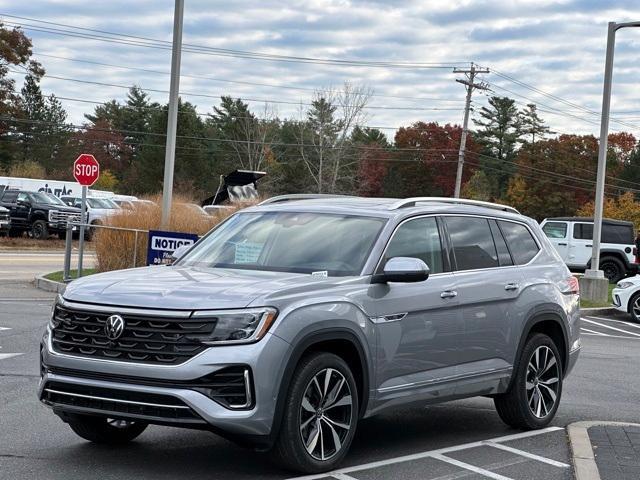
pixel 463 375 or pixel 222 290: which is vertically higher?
pixel 222 290

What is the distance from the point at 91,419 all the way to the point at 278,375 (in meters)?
1.68

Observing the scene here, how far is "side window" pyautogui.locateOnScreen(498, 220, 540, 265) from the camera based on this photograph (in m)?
8.74

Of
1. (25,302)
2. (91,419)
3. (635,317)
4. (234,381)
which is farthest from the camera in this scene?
(635,317)

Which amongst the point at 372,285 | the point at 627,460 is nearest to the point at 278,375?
the point at 372,285

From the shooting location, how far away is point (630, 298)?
72.7 feet

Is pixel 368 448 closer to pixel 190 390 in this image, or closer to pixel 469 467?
pixel 469 467

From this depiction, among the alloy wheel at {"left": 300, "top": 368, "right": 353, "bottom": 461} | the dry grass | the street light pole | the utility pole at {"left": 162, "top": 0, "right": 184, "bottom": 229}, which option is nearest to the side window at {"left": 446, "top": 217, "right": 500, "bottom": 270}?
the alloy wheel at {"left": 300, "top": 368, "right": 353, "bottom": 461}

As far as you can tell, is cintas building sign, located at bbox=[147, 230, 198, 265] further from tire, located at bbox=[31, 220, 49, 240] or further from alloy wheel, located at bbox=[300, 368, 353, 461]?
tire, located at bbox=[31, 220, 49, 240]

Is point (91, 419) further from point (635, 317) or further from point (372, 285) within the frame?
point (635, 317)

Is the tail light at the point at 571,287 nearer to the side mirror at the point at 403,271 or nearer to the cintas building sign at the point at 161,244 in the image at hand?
the side mirror at the point at 403,271

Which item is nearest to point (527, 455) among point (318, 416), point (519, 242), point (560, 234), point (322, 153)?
point (318, 416)

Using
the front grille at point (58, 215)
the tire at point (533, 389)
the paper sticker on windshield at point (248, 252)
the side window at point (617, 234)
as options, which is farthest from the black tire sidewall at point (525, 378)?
the front grille at point (58, 215)

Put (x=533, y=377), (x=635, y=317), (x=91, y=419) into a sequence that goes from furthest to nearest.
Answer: (x=635, y=317) → (x=533, y=377) → (x=91, y=419)

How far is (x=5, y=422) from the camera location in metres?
8.01
